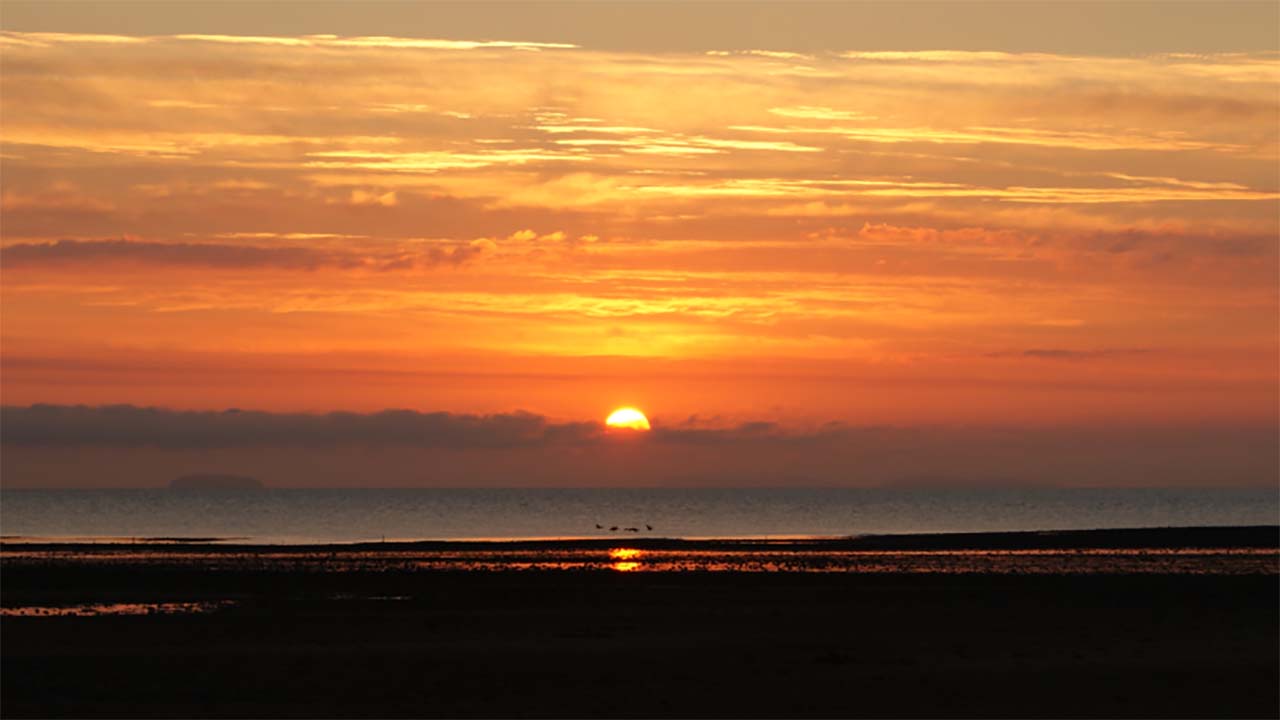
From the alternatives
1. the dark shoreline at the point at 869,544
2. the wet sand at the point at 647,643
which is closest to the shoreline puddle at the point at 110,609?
the wet sand at the point at 647,643

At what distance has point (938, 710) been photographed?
88.9 feet

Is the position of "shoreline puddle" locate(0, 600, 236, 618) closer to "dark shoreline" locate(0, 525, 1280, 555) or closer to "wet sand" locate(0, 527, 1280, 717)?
"wet sand" locate(0, 527, 1280, 717)

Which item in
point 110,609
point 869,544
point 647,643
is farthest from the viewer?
point 869,544

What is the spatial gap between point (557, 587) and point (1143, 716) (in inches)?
1218

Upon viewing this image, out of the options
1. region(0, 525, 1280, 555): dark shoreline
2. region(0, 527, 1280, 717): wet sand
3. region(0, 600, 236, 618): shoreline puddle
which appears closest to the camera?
region(0, 527, 1280, 717): wet sand

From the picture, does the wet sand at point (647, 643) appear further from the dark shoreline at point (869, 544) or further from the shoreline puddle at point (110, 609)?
the dark shoreline at point (869, 544)

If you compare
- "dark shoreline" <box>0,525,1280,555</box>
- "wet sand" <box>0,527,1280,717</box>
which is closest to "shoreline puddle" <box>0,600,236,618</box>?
"wet sand" <box>0,527,1280,717</box>

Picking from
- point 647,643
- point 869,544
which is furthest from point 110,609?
point 869,544

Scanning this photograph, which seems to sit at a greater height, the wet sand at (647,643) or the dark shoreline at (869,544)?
the dark shoreline at (869,544)

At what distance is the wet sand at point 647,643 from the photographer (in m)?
28.0

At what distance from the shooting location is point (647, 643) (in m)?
37.0

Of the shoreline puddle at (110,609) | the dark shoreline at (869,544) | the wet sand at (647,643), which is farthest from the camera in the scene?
the dark shoreline at (869,544)

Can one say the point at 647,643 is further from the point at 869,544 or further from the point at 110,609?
the point at 869,544

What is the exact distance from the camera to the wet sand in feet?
91.9
